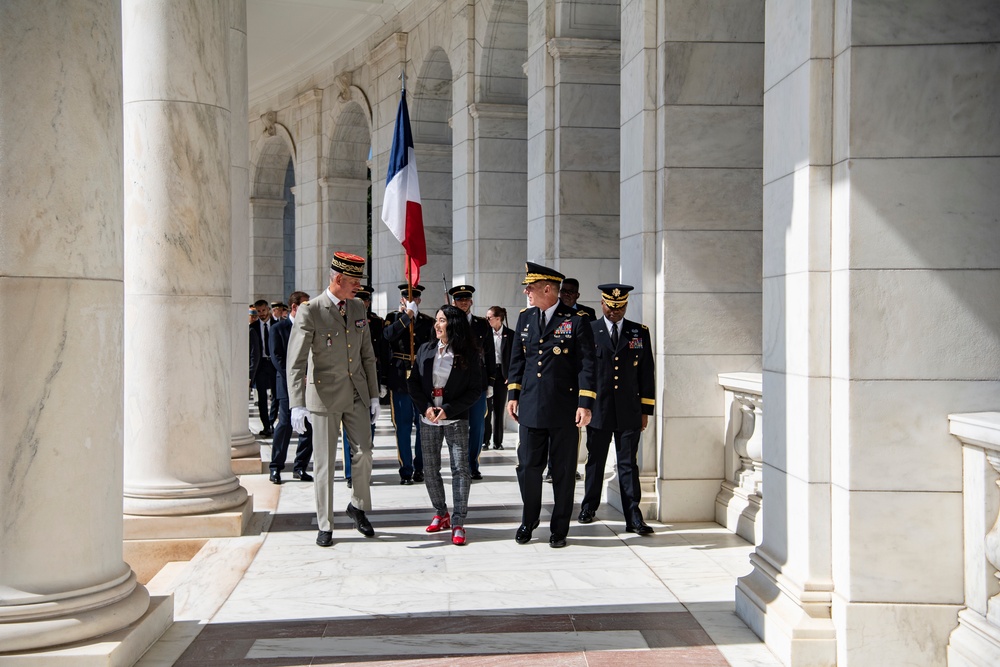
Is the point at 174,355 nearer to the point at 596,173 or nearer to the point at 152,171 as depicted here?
the point at 152,171

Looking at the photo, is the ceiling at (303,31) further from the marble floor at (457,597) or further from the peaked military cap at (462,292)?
the marble floor at (457,597)

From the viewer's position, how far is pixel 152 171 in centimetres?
783

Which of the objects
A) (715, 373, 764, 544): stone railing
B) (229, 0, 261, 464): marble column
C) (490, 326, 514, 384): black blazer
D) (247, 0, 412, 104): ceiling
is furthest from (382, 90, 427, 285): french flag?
(247, 0, 412, 104): ceiling

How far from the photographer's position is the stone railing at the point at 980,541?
4629 mm

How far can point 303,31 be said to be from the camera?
23.5 meters

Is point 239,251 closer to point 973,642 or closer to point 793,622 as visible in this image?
point 793,622

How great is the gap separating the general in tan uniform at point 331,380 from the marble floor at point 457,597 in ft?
1.67

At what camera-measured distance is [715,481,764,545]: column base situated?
7.80 m

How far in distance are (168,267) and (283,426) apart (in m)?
3.26

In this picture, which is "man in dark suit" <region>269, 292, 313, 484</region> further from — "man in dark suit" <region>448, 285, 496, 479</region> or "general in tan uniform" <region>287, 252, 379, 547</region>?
"general in tan uniform" <region>287, 252, 379, 547</region>

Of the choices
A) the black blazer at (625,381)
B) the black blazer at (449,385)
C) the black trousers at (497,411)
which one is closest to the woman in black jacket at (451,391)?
the black blazer at (449,385)

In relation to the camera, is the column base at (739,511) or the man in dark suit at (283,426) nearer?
the column base at (739,511)

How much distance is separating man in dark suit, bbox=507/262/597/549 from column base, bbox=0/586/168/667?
10.3 ft

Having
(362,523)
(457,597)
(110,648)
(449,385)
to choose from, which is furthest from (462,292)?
(110,648)
